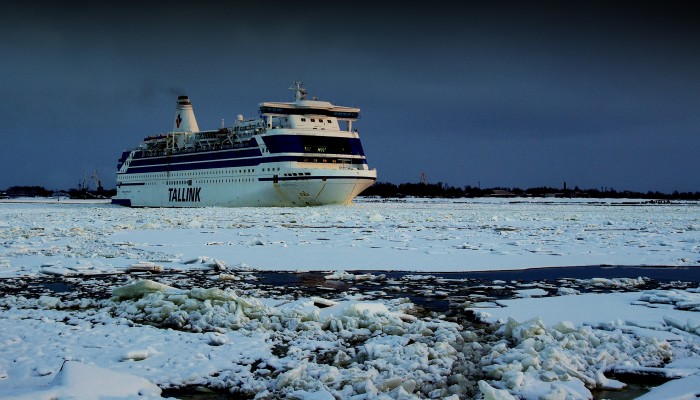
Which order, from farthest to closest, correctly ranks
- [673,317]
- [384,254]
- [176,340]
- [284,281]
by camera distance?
[384,254] < [284,281] < [673,317] < [176,340]

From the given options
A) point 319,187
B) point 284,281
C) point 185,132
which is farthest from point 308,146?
point 284,281

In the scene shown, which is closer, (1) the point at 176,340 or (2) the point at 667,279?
(1) the point at 176,340

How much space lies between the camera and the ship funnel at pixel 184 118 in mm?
54375

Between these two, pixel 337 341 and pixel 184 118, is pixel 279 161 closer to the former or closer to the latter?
pixel 184 118

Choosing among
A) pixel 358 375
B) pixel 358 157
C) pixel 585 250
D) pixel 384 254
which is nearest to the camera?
pixel 358 375

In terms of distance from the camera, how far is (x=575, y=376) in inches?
163

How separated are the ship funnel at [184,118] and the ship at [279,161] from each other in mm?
4204

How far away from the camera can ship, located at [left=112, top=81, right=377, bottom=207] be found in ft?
127

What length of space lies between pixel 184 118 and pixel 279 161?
1911 cm

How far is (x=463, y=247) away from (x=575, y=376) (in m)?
8.08

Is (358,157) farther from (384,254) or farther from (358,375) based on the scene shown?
(358,375)

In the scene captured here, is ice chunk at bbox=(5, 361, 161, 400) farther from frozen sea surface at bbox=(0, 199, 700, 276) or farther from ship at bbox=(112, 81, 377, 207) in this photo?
ship at bbox=(112, 81, 377, 207)

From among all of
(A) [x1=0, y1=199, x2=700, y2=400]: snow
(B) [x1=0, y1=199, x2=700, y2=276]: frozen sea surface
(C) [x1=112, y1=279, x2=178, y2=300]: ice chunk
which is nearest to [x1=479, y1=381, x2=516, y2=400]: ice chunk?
(A) [x1=0, y1=199, x2=700, y2=400]: snow

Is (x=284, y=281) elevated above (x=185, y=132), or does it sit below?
below
